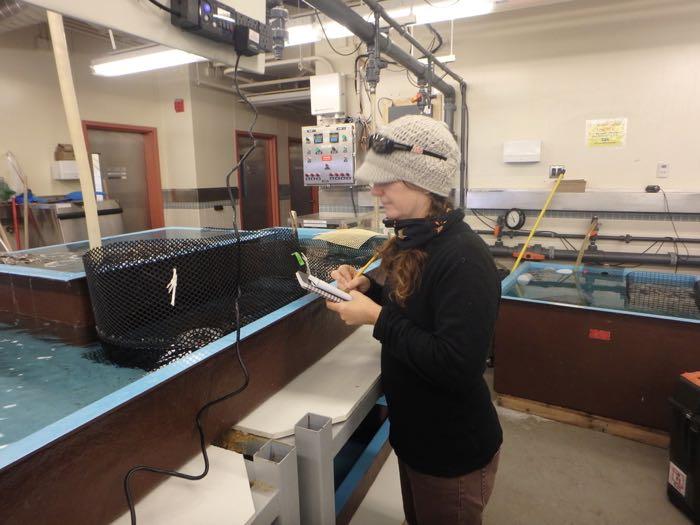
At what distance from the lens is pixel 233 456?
40.4 inches

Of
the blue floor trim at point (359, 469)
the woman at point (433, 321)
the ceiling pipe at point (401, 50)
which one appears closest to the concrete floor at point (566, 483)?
the blue floor trim at point (359, 469)

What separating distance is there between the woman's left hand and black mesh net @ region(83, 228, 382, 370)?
1.17 ft

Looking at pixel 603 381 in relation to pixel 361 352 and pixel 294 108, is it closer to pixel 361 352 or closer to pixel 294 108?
pixel 361 352

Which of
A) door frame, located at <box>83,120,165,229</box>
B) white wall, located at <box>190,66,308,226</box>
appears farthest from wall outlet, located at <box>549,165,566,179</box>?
door frame, located at <box>83,120,165,229</box>

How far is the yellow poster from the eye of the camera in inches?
139

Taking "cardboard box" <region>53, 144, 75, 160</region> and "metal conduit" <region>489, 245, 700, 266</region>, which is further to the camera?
"cardboard box" <region>53, 144, 75, 160</region>

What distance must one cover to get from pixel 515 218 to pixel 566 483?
94.4 inches

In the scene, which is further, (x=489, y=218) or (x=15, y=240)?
(x=489, y=218)

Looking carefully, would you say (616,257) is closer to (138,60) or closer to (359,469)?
(359,469)

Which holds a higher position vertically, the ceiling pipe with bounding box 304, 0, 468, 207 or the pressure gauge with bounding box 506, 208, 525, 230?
the ceiling pipe with bounding box 304, 0, 468, 207

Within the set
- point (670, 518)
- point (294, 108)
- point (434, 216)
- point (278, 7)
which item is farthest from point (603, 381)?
point (294, 108)

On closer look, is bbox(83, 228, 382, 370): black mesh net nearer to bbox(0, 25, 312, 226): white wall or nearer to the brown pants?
the brown pants

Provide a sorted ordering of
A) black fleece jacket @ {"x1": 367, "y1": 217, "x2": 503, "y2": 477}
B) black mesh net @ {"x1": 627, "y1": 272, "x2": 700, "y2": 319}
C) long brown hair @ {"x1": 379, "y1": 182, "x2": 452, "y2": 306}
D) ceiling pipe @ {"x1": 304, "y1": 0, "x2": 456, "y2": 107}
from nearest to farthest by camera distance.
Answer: black fleece jacket @ {"x1": 367, "y1": 217, "x2": 503, "y2": 477}
long brown hair @ {"x1": 379, "y1": 182, "x2": 452, "y2": 306}
ceiling pipe @ {"x1": 304, "y1": 0, "x2": 456, "y2": 107}
black mesh net @ {"x1": 627, "y1": 272, "x2": 700, "y2": 319}

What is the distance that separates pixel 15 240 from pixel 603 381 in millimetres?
4577
